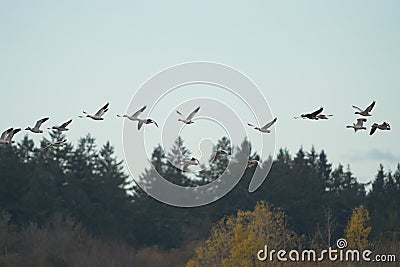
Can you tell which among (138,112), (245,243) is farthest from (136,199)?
(138,112)

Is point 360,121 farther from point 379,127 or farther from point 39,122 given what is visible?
point 39,122

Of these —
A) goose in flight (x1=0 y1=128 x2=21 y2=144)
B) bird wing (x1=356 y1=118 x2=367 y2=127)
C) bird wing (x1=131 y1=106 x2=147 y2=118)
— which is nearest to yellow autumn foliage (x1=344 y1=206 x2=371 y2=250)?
bird wing (x1=356 y1=118 x2=367 y2=127)

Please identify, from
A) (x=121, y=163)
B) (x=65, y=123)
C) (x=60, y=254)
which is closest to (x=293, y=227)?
(x=121, y=163)

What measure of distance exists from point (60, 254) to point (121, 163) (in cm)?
1511

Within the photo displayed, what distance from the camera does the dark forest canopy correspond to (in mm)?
63188

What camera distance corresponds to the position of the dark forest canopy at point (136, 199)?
63188mm

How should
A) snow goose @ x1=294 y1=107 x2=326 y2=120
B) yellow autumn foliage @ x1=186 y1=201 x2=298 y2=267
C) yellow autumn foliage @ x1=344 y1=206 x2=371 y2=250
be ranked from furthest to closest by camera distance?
yellow autumn foliage @ x1=344 y1=206 x2=371 y2=250, yellow autumn foliage @ x1=186 y1=201 x2=298 y2=267, snow goose @ x1=294 y1=107 x2=326 y2=120

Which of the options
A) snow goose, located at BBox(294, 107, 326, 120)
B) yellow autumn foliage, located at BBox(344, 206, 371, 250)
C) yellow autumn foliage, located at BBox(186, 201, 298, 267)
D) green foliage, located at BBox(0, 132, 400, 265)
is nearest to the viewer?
snow goose, located at BBox(294, 107, 326, 120)

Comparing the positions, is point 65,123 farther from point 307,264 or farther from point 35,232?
point 35,232

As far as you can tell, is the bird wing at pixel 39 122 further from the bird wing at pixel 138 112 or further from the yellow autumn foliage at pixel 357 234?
the yellow autumn foliage at pixel 357 234

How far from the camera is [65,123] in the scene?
29.3 meters

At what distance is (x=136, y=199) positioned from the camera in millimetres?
69562

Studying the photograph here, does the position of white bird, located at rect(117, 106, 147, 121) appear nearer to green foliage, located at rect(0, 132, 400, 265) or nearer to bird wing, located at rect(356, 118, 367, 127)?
bird wing, located at rect(356, 118, 367, 127)

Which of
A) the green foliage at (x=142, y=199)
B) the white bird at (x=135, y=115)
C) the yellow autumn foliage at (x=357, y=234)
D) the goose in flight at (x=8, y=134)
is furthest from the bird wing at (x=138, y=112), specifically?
the green foliage at (x=142, y=199)
